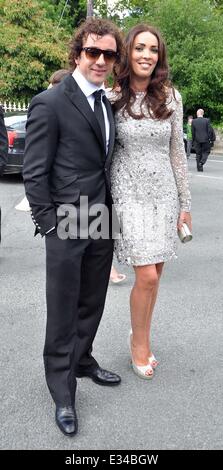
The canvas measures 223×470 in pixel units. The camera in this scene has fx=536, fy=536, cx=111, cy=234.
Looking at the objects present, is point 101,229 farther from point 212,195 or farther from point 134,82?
point 212,195

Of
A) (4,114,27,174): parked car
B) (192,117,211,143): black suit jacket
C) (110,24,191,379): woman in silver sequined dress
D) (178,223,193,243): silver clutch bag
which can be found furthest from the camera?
(192,117,211,143): black suit jacket

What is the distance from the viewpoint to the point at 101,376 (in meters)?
3.16

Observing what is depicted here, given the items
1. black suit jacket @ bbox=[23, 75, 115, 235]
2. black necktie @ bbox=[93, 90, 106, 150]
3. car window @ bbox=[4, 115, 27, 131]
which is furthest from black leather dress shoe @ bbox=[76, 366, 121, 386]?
car window @ bbox=[4, 115, 27, 131]

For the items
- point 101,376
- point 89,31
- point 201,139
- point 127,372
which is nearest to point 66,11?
point 201,139

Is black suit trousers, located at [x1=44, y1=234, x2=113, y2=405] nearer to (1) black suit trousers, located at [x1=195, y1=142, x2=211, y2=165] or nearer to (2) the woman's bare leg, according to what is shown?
(2) the woman's bare leg

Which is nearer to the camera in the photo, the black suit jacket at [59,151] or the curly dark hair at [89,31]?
the black suit jacket at [59,151]

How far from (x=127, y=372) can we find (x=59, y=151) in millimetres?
1516

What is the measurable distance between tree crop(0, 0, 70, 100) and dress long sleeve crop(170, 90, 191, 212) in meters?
19.7

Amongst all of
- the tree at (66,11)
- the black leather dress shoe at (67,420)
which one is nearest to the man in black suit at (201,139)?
the black leather dress shoe at (67,420)

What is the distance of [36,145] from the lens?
2.48 m

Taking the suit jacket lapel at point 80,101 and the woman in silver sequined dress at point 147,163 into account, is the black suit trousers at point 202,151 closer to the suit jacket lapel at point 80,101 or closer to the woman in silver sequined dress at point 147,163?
the woman in silver sequined dress at point 147,163

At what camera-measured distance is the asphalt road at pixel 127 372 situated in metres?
2.64

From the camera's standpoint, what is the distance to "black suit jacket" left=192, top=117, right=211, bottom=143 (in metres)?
14.8

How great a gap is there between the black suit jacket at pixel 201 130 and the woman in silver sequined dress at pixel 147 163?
1205 centimetres
